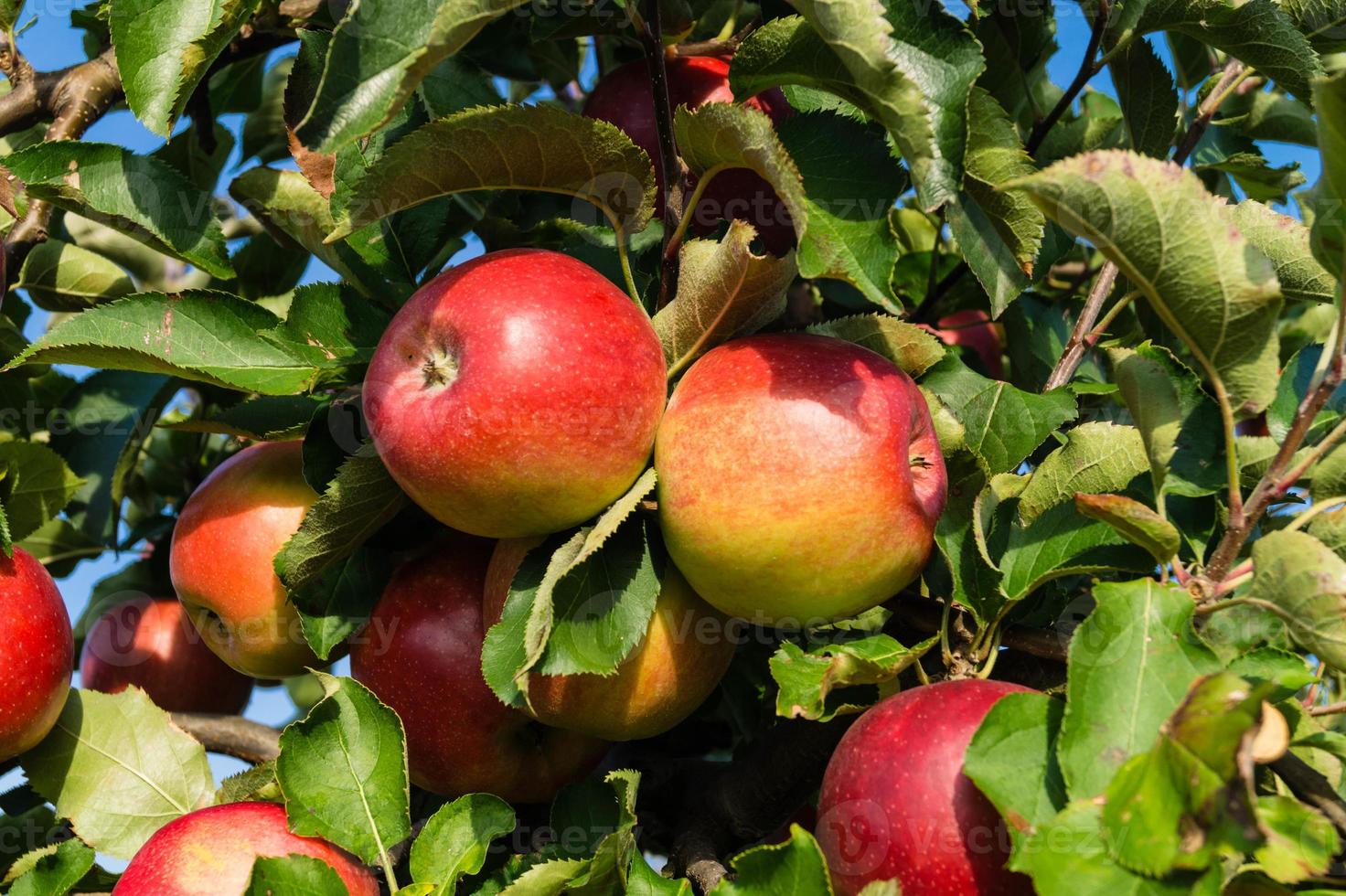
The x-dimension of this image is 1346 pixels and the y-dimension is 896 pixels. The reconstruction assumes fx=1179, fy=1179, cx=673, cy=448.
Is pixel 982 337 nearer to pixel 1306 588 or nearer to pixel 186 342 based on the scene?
Result: pixel 1306 588

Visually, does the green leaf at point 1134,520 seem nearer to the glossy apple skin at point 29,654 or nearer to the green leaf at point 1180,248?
the green leaf at point 1180,248

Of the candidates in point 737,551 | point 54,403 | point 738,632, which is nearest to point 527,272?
point 737,551

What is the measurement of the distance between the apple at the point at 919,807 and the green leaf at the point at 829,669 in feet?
0.14

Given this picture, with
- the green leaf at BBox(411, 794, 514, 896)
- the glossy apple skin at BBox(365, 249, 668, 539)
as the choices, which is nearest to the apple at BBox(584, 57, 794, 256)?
the glossy apple skin at BBox(365, 249, 668, 539)

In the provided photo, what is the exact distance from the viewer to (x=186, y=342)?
150 centimetres

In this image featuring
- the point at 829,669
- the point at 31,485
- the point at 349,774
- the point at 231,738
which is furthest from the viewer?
the point at 231,738

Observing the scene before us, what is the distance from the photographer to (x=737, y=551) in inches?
48.1

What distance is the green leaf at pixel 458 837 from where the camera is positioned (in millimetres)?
1361

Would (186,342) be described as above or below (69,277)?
above

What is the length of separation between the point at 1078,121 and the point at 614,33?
0.81 meters

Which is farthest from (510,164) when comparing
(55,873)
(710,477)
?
(55,873)

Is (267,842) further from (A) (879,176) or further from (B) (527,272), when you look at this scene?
(A) (879,176)

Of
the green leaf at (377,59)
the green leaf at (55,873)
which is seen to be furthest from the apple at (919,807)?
the green leaf at (55,873)

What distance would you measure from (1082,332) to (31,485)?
1.64 metres
